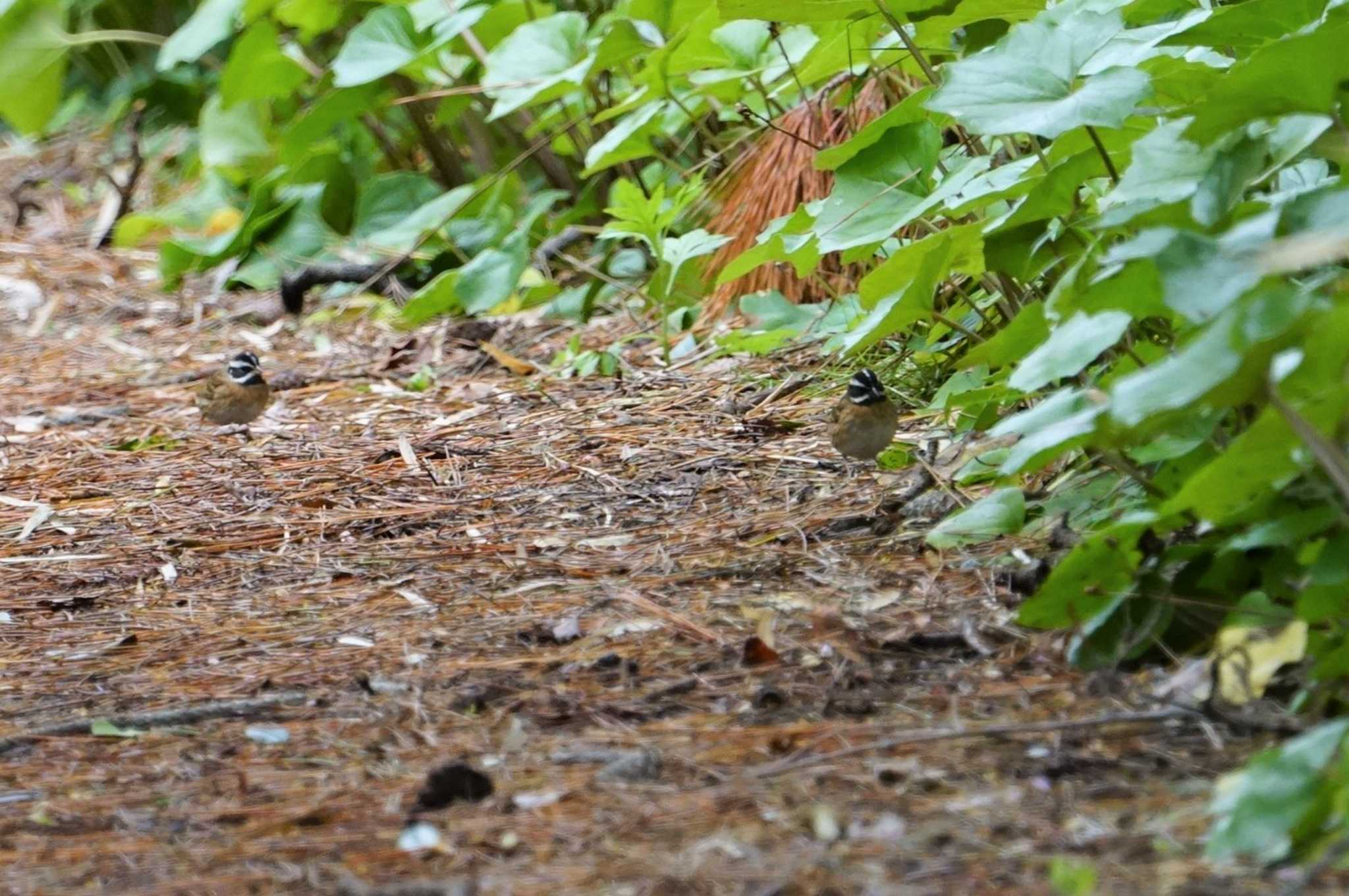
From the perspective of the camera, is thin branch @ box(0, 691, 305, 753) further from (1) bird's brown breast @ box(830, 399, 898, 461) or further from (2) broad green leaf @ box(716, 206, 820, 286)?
(2) broad green leaf @ box(716, 206, 820, 286)

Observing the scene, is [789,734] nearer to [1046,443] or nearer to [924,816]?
[924,816]

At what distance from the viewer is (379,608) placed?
2.60 metres

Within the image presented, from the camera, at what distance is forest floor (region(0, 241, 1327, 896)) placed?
64.6 inches

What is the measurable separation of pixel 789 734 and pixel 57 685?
1.20m

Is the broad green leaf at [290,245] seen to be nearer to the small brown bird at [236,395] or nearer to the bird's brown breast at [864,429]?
the small brown bird at [236,395]

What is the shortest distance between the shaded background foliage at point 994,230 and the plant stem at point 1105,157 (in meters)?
0.01

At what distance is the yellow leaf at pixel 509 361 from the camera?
4383 mm

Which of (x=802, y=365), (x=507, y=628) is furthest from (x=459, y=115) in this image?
(x=507, y=628)

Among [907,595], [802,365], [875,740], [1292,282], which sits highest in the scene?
[1292,282]

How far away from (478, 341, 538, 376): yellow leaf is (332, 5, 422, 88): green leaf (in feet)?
3.46

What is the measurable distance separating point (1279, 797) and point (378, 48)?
4292 millimetres

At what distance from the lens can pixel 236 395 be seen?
4207mm

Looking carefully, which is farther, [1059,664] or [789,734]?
[1059,664]

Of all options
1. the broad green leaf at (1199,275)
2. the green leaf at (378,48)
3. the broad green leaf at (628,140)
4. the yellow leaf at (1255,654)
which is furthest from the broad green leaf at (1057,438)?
the green leaf at (378,48)
